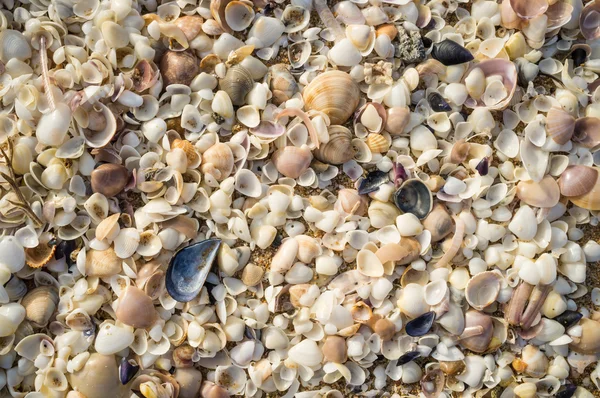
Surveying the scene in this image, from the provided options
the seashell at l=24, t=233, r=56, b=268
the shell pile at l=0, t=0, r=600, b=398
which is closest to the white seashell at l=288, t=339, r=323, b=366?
the shell pile at l=0, t=0, r=600, b=398

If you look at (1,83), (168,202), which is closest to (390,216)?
(168,202)

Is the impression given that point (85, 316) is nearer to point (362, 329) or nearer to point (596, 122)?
point (362, 329)

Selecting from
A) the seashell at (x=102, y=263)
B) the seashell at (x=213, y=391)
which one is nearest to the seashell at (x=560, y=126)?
the seashell at (x=213, y=391)

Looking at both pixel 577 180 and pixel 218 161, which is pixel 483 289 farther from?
pixel 218 161

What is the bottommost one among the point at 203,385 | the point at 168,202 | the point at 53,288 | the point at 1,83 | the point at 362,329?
the point at 203,385

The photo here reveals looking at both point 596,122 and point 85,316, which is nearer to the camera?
point 85,316

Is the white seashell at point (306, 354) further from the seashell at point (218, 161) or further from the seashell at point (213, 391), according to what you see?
the seashell at point (218, 161)
